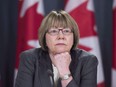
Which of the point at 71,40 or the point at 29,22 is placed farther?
the point at 29,22

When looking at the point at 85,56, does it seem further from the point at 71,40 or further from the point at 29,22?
the point at 29,22

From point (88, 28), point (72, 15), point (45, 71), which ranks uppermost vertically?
point (72, 15)

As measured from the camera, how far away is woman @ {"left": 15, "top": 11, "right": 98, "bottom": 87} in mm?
1605

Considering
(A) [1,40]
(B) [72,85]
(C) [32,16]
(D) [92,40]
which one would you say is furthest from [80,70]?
(A) [1,40]

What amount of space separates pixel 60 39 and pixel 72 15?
89cm

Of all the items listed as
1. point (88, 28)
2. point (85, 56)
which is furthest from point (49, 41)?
point (88, 28)

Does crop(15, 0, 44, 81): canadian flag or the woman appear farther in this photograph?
crop(15, 0, 44, 81): canadian flag

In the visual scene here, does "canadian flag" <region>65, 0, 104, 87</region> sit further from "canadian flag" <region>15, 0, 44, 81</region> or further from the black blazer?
the black blazer

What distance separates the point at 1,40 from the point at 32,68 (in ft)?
3.61

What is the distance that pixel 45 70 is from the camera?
5.43 ft

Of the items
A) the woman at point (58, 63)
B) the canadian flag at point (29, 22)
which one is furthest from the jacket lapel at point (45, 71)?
the canadian flag at point (29, 22)

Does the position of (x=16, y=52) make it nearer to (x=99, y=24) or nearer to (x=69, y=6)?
(x=69, y=6)

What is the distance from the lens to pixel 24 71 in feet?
5.32

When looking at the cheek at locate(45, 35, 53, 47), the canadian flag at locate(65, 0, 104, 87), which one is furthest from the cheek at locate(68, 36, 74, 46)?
the canadian flag at locate(65, 0, 104, 87)
